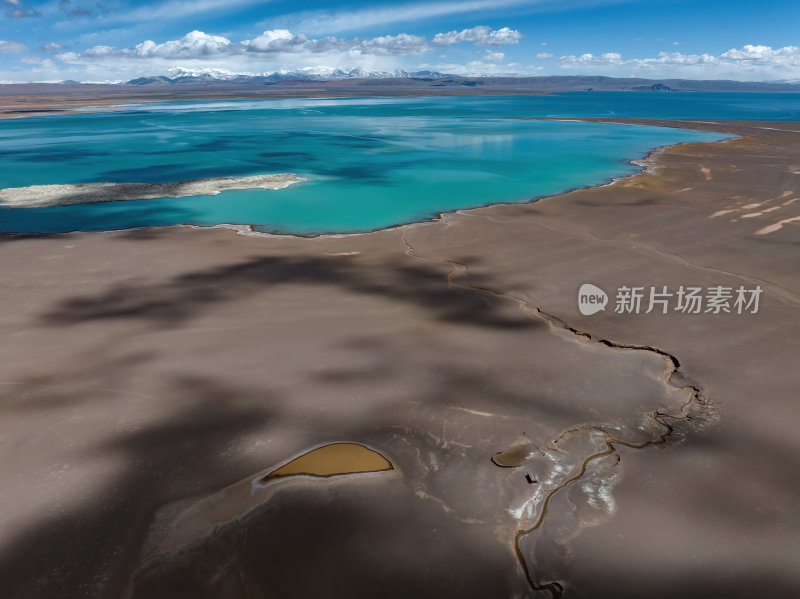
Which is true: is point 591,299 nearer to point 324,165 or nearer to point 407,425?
point 407,425

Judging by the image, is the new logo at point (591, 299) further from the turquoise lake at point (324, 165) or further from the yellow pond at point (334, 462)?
the turquoise lake at point (324, 165)

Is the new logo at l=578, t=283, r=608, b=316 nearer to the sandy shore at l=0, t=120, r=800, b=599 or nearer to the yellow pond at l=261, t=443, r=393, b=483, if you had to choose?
the sandy shore at l=0, t=120, r=800, b=599

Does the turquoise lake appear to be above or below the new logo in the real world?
above

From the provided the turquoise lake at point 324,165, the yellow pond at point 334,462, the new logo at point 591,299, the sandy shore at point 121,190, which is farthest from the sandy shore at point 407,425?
the sandy shore at point 121,190

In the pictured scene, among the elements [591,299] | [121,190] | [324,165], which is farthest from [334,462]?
[324,165]

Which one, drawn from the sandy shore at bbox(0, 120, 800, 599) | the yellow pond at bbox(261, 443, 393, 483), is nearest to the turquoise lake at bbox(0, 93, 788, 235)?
the sandy shore at bbox(0, 120, 800, 599)

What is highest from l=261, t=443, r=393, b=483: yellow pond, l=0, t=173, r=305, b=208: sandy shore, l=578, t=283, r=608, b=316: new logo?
l=0, t=173, r=305, b=208: sandy shore

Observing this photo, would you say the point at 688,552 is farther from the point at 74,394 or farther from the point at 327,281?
the point at 327,281
